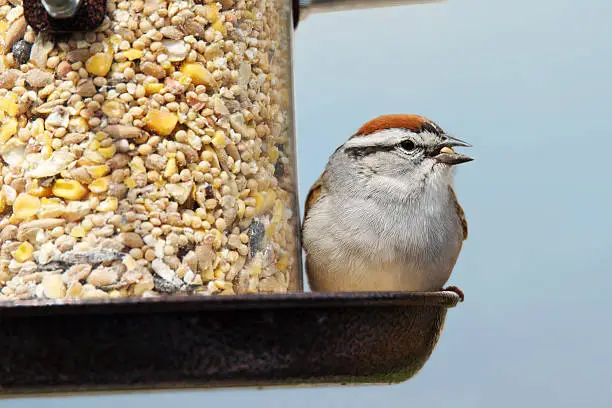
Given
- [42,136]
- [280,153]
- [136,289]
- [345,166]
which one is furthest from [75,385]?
[345,166]

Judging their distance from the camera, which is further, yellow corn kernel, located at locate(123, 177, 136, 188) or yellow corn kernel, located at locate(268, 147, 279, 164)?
yellow corn kernel, located at locate(268, 147, 279, 164)

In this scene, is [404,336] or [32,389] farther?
[404,336]

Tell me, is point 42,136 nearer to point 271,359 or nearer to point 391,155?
point 271,359

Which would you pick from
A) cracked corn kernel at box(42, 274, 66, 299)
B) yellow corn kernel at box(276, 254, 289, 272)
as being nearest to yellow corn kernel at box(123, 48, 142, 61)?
cracked corn kernel at box(42, 274, 66, 299)

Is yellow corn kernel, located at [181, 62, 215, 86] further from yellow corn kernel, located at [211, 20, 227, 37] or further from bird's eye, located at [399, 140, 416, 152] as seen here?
bird's eye, located at [399, 140, 416, 152]

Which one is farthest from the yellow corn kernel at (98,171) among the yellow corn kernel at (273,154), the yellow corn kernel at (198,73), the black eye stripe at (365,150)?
the black eye stripe at (365,150)

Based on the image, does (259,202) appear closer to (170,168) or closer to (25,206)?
(170,168)

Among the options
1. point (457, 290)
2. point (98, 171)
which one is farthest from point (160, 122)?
point (457, 290)
